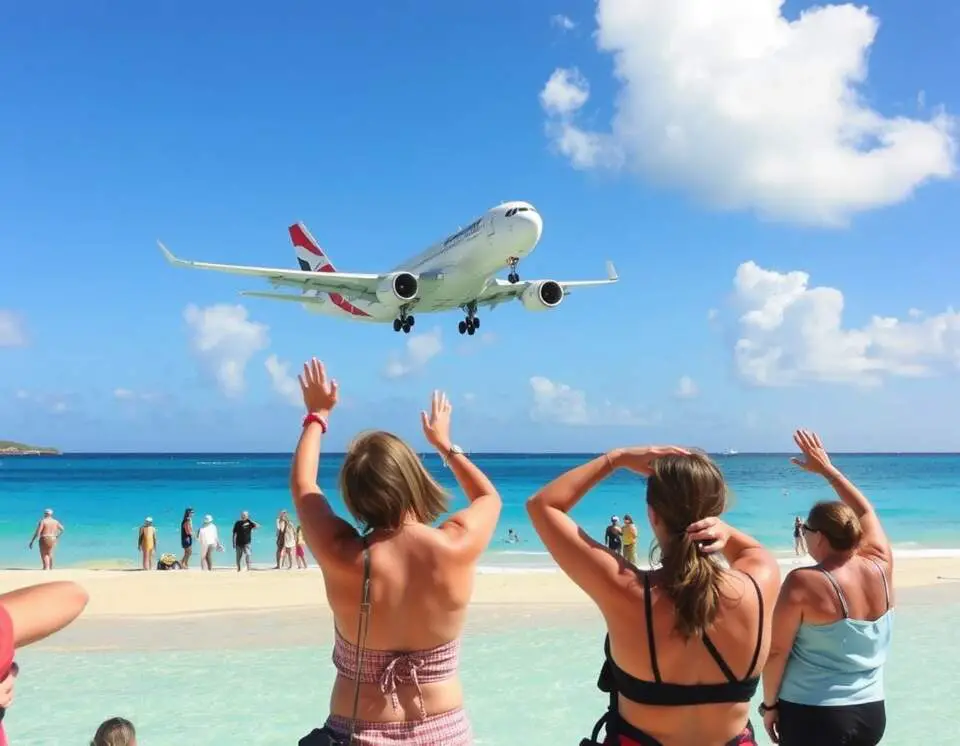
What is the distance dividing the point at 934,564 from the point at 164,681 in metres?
18.3

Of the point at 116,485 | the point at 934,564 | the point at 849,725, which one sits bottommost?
the point at 116,485

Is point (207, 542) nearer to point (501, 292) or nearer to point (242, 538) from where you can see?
point (242, 538)

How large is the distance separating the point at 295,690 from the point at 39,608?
7.28 m

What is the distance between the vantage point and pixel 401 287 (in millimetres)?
24875

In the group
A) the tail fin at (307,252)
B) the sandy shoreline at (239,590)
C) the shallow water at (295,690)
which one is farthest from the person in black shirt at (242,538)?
the tail fin at (307,252)

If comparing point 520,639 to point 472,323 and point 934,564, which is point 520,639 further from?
point 472,323

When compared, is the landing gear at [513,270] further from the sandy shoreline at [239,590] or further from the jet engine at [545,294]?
the sandy shoreline at [239,590]

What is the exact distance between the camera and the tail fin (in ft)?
126

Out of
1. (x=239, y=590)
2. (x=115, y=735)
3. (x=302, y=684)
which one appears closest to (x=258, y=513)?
(x=239, y=590)

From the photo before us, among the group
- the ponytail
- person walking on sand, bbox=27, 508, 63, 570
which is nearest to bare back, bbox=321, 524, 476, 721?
the ponytail

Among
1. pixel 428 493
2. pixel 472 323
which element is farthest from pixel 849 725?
pixel 472 323

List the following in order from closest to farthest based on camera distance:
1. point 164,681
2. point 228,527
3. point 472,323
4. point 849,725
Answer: point 849,725
point 164,681
point 472,323
point 228,527

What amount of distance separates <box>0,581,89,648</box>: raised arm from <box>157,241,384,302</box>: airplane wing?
920 inches

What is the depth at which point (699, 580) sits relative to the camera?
236cm
